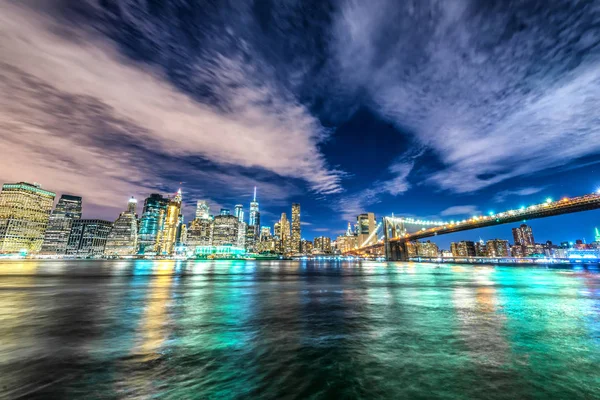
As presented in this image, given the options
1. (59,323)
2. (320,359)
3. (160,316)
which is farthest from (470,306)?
(59,323)

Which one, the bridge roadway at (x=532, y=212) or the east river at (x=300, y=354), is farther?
the bridge roadway at (x=532, y=212)

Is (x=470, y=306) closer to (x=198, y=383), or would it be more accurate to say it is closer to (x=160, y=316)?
(x=198, y=383)

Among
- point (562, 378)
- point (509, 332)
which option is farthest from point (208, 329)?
point (509, 332)

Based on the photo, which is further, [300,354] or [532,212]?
[532,212]

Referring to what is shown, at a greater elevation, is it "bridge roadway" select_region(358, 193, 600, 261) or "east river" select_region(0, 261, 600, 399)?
"bridge roadway" select_region(358, 193, 600, 261)

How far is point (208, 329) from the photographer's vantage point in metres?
11.4

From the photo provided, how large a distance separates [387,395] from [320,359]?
8.72ft

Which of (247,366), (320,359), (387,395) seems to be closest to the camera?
(387,395)

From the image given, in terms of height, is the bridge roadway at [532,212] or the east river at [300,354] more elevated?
the bridge roadway at [532,212]

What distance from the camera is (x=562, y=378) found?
6.38 m

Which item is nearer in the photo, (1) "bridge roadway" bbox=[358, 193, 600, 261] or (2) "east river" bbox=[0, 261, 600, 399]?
(2) "east river" bbox=[0, 261, 600, 399]

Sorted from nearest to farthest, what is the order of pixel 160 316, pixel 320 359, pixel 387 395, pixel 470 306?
pixel 387 395, pixel 320 359, pixel 160 316, pixel 470 306

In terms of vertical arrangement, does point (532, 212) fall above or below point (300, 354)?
above

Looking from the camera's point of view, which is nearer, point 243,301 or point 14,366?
point 14,366
